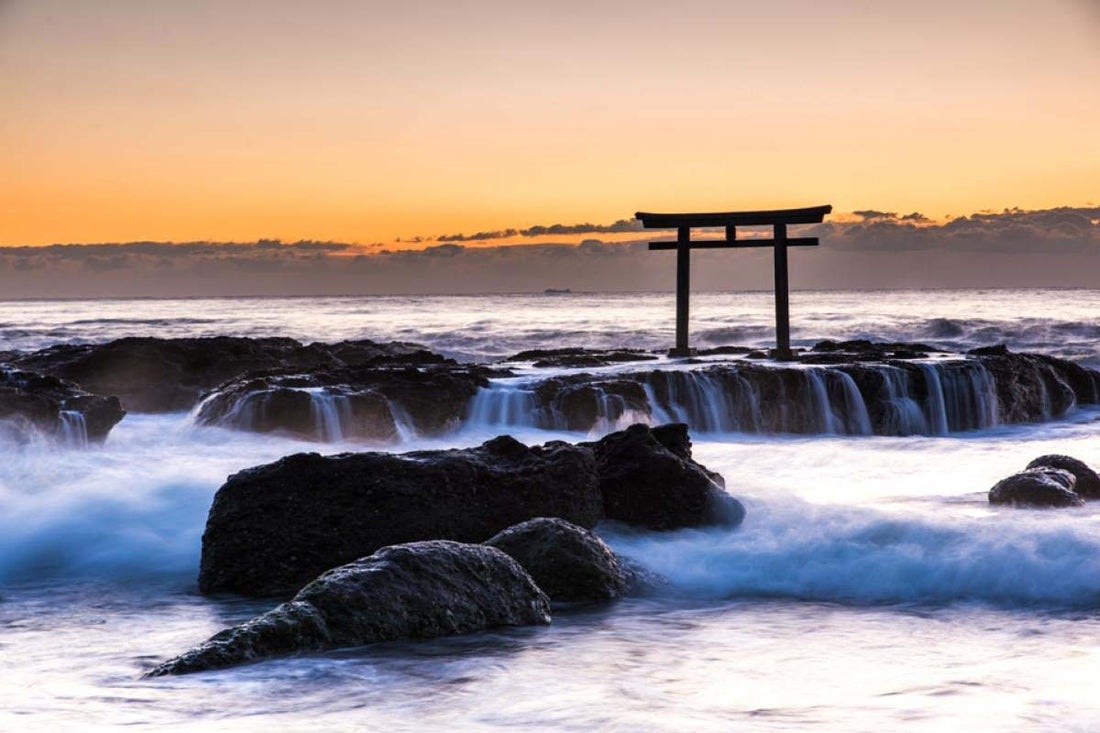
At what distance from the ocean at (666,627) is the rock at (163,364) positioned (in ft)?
16.5

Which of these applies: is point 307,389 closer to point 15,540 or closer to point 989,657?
point 15,540

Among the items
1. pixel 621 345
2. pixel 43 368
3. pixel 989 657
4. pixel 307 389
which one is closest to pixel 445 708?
pixel 989 657

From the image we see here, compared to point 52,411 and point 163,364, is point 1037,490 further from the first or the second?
point 163,364

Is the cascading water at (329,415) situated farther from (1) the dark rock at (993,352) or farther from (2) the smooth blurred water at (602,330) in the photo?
(2) the smooth blurred water at (602,330)

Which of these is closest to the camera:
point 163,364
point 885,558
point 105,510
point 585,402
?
point 885,558

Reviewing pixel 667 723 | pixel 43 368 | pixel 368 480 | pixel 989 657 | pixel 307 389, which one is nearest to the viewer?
pixel 667 723

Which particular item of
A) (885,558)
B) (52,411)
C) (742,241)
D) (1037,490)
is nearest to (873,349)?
(742,241)

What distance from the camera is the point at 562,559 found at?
7445 mm

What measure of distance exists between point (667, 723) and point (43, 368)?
1706 centimetres

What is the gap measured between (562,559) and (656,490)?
1977 millimetres

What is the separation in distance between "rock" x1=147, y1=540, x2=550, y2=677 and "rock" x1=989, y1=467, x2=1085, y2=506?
16.3 ft

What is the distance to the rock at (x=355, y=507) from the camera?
789 cm

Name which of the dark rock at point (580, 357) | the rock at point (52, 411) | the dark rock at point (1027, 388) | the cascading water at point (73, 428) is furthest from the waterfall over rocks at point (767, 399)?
the cascading water at point (73, 428)

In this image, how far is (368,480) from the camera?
8.30 m
